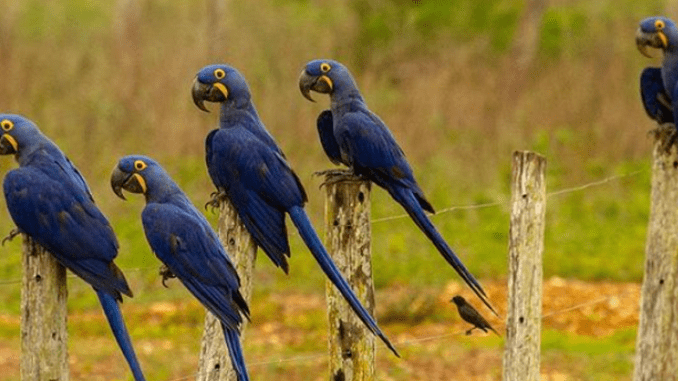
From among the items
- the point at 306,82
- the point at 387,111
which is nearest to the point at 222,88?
the point at 306,82

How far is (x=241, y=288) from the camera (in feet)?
15.9

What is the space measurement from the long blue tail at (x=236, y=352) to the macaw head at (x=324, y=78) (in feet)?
3.19

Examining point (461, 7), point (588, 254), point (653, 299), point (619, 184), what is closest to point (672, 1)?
point (461, 7)

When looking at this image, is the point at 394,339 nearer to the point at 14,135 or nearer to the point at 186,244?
the point at 186,244

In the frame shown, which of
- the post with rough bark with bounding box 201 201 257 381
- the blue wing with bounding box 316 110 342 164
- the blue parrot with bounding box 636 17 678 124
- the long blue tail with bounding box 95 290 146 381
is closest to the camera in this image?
the long blue tail with bounding box 95 290 146 381

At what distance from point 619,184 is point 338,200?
27.1 feet

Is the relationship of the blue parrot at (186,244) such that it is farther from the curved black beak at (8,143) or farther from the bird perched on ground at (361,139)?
the bird perched on ground at (361,139)

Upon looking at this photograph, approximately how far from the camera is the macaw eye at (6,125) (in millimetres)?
4492

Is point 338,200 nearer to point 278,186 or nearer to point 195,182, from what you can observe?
point 278,186

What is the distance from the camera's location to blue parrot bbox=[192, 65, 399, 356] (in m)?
4.75

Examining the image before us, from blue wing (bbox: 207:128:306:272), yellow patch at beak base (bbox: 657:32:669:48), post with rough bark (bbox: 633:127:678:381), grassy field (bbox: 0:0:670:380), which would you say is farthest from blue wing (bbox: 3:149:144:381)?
grassy field (bbox: 0:0:670:380)

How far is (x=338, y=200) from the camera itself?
5055mm

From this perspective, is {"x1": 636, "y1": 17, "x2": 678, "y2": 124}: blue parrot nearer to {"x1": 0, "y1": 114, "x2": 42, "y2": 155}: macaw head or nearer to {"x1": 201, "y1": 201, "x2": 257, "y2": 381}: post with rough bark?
{"x1": 201, "y1": 201, "x2": 257, "y2": 381}: post with rough bark

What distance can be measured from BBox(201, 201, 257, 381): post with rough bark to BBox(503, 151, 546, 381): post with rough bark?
1049 mm
